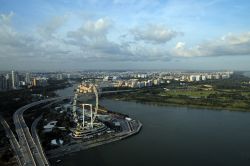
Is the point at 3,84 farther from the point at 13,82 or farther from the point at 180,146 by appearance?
the point at 180,146

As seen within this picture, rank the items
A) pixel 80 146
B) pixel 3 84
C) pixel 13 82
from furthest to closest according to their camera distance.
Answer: pixel 13 82, pixel 3 84, pixel 80 146

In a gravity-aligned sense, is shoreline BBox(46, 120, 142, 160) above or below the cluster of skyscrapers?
below

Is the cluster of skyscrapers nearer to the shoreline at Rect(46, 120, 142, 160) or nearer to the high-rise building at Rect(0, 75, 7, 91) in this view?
the high-rise building at Rect(0, 75, 7, 91)

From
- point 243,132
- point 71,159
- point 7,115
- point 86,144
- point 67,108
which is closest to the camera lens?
point 71,159

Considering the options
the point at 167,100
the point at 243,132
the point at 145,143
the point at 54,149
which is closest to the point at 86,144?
the point at 54,149

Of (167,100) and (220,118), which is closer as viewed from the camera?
(220,118)

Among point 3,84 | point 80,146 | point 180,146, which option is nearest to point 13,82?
point 3,84

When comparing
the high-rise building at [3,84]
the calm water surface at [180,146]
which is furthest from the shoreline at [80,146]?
the high-rise building at [3,84]

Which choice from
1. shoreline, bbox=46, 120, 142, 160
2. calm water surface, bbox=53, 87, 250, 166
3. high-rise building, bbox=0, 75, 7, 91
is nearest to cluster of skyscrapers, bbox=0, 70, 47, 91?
high-rise building, bbox=0, 75, 7, 91

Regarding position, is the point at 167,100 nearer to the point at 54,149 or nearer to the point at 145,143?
the point at 145,143
